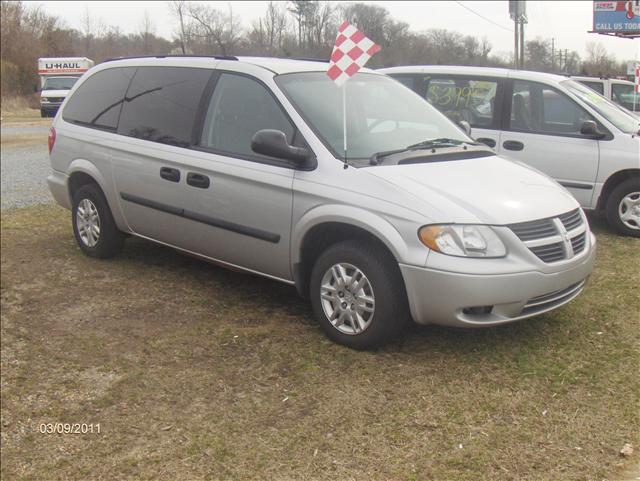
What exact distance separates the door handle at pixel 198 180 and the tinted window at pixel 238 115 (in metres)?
0.23

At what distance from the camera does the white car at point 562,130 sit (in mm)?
6930

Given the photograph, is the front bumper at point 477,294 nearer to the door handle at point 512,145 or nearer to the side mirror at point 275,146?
the side mirror at point 275,146

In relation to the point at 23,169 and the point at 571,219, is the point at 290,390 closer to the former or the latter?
the point at 571,219

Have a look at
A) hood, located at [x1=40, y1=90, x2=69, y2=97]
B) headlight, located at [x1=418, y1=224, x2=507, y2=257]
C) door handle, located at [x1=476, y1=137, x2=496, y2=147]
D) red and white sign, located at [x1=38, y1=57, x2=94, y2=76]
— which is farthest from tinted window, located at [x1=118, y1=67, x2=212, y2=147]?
hood, located at [x1=40, y1=90, x2=69, y2=97]

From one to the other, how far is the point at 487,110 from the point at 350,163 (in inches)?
155

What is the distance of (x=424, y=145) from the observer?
468 cm

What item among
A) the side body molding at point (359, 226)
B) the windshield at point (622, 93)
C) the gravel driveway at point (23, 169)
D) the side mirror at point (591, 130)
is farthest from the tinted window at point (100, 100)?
the windshield at point (622, 93)

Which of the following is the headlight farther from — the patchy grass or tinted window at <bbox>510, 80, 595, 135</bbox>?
tinted window at <bbox>510, 80, 595, 135</bbox>

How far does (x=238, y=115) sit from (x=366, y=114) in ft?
3.09

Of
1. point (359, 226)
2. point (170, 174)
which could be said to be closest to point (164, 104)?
point (170, 174)

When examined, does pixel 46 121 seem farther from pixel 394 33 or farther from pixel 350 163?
pixel 350 163

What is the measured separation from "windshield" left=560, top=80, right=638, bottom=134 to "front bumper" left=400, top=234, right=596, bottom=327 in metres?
3.75

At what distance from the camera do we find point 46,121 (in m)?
27.0

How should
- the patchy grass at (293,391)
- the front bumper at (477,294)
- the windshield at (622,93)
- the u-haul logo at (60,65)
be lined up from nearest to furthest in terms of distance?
the patchy grass at (293,391) < the front bumper at (477,294) < the windshield at (622,93) < the u-haul logo at (60,65)
